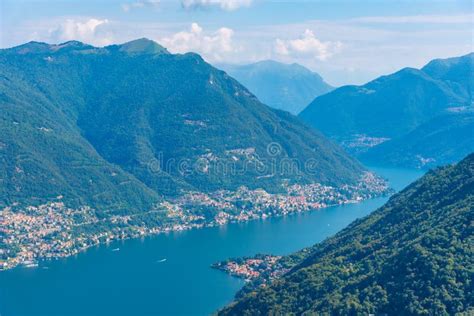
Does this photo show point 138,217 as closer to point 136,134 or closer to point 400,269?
point 136,134

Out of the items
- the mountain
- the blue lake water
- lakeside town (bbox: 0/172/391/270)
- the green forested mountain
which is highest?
the green forested mountain

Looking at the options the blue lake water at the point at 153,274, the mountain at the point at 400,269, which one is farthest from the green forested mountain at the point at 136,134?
the mountain at the point at 400,269

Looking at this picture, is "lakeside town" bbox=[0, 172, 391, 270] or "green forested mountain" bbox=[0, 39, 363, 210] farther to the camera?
"green forested mountain" bbox=[0, 39, 363, 210]

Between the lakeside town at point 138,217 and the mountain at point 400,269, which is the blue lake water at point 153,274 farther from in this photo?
the mountain at point 400,269

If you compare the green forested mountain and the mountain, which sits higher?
the green forested mountain

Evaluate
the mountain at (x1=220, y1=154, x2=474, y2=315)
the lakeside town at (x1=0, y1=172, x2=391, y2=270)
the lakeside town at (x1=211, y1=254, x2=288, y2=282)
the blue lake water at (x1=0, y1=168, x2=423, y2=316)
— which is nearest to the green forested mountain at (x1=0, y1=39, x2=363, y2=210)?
the lakeside town at (x1=0, y1=172, x2=391, y2=270)

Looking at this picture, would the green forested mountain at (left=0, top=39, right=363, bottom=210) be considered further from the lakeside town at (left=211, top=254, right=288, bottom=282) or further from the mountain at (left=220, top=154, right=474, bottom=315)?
the mountain at (left=220, top=154, right=474, bottom=315)

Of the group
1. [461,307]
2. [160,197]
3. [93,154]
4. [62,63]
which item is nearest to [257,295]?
[461,307]
